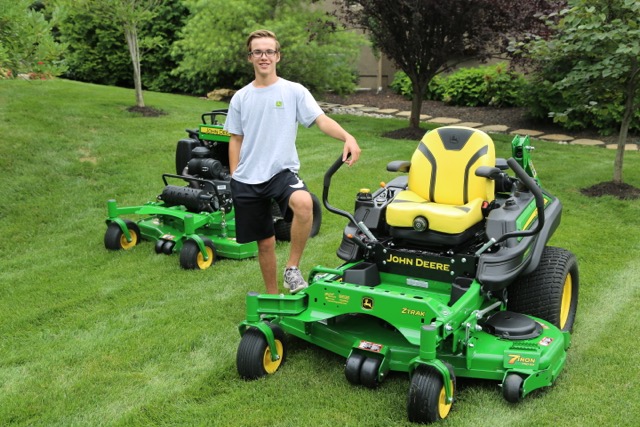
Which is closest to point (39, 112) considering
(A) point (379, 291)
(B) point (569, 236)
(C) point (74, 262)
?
(C) point (74, 262)

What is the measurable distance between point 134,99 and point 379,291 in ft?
34.4

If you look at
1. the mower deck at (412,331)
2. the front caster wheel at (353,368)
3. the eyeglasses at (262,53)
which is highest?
the eyeglasses at (262,53)

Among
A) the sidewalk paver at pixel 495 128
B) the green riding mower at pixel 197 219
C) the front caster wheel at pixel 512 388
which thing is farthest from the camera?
the sidewalk paver at pixel 495 128

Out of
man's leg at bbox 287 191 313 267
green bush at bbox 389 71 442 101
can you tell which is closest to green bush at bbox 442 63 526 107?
green bush at bbox 389 71 442 101

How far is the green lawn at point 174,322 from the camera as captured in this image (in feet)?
11.5

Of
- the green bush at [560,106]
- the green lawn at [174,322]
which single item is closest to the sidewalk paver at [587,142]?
the green bush at [560,106]

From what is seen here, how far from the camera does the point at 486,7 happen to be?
1028 cm

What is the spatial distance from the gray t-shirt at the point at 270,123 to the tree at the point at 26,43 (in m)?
3.35

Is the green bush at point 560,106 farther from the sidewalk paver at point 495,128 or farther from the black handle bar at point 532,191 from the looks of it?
the black handle bar at point 532,191

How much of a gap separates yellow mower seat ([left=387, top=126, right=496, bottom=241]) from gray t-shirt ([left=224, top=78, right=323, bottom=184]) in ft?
2.43

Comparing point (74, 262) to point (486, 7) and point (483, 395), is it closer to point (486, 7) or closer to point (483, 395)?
point (483, 395)

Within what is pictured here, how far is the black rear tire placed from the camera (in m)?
4.11

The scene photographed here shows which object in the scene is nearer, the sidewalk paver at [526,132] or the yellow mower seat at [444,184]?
the yellow mower seat at [444,184]

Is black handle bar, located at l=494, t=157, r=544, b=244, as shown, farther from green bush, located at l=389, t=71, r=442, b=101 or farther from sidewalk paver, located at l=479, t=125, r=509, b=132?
green bush, located at l=389, t=71, r=442, b=101
